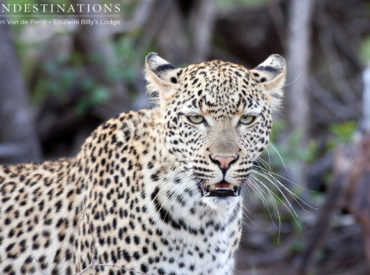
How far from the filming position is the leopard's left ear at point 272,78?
255 inches

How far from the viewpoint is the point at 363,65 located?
63.5 ft

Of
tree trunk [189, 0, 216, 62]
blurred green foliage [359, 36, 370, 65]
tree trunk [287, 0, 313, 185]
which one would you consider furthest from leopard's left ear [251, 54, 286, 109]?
blurred green foliage [359, 36, 370, 65]

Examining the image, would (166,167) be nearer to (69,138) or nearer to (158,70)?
(158,70)

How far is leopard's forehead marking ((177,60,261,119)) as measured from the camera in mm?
5988

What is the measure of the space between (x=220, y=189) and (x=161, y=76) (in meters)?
1.15

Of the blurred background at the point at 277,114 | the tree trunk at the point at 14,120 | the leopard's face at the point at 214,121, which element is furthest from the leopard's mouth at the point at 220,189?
the tree trunk at the point at 14,120

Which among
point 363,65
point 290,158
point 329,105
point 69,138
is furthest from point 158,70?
point 363,65

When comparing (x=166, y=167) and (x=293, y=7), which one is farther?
(x=293, y=7)

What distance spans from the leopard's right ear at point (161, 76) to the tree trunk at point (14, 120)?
6596mm

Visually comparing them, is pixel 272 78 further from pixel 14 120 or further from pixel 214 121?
pixel 14 120

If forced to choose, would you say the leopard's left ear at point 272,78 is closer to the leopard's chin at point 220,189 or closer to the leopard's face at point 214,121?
the leopard's face at point 214,121

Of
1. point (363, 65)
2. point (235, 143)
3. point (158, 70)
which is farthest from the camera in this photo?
point (363, 65)

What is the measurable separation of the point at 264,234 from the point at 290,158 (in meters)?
1.84

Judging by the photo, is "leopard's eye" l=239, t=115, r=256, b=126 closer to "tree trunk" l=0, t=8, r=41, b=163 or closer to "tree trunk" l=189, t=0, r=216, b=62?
"tree trunk" l=0, t=8, r=41, b=163
